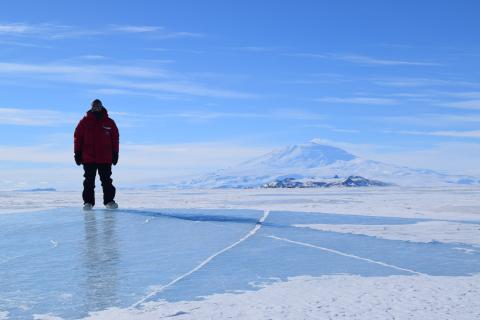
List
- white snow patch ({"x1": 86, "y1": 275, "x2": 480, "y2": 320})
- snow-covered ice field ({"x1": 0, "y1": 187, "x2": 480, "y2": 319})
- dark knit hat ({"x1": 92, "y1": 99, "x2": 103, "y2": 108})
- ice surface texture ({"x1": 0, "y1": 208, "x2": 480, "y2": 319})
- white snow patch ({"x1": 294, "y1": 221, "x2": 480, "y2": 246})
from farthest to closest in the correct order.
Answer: dark knit hat ({"x1": 92, "y1": 99, "x2": 103, "y2": 108}) < white snow patch ({"x1": 294, "y1": 221, "x2": 480, "y2": 246}) < ice surface texture ({"x1": 0, "y1": 208, "x2": 480, "y2": 319}) < snow-covered ice field ({"x1": 0, "y1": 187, "x2": 480, "y2": 319}) < white snow patch ({"x1": 86, "y1": 275, "x2": 480, "y2": 320})

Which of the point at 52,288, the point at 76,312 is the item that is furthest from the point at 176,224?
the point at 76,312

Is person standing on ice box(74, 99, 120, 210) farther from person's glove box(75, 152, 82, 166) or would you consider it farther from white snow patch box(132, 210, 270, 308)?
white snow patch box(132, 210, 270, 308)

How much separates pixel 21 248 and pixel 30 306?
114 inches

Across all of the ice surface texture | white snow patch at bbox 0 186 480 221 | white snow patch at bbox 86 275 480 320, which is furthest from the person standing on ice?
white snow patch at bbox 86 275 480 320

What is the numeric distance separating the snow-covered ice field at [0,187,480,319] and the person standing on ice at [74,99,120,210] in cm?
321

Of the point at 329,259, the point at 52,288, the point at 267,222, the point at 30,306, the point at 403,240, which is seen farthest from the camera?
the point at 267,222

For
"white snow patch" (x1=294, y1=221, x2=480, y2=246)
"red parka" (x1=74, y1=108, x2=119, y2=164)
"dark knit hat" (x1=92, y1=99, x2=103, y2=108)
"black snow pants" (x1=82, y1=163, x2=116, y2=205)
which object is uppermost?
"dark knit hat" (x1=92, y1=99, x2=103, y2=108)

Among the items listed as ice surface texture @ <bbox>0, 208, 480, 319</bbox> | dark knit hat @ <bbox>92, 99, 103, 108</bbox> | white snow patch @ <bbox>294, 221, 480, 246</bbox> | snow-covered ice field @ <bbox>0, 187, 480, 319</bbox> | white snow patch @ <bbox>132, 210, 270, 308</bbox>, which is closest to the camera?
snow-covered ice field @ <bbox>0, 187, 480, 319</bbox>

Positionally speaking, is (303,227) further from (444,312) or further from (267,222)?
(444,312)

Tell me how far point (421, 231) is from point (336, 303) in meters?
4.83

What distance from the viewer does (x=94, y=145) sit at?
11.9 m

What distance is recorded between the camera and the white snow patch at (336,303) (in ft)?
11.1

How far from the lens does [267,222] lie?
29.9ft

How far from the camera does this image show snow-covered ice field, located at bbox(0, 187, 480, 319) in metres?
3.55
